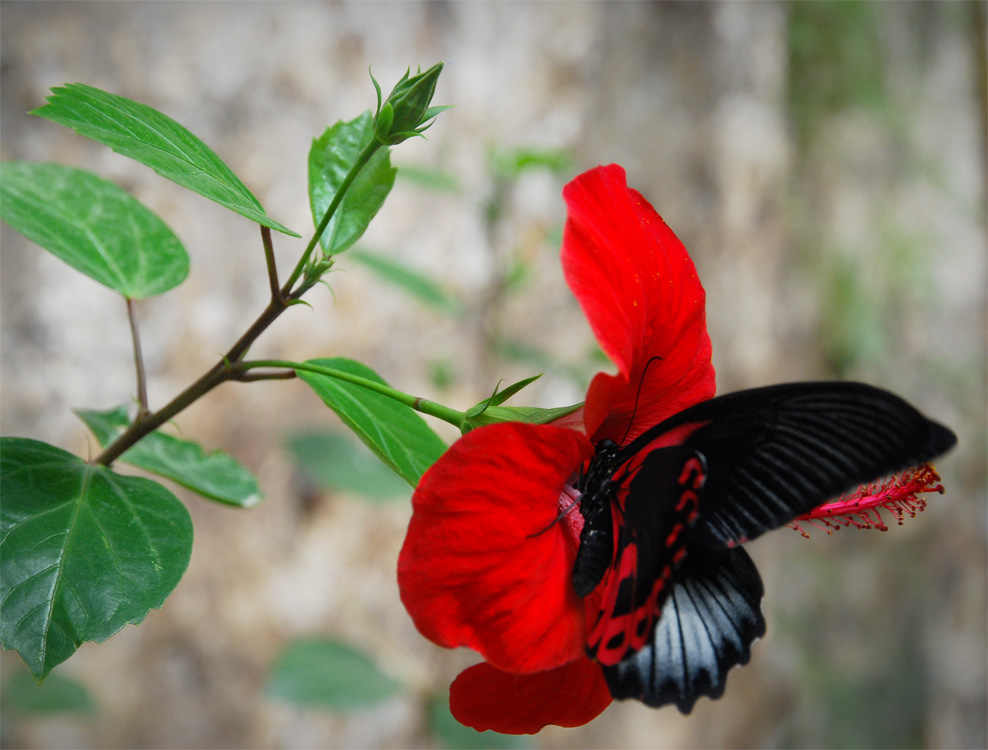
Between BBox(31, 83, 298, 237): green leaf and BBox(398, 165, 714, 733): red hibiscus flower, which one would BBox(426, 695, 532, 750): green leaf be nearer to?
BBox(398, 165, 714, 733): red hibiscus flower

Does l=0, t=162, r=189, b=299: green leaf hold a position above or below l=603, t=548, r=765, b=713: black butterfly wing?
above

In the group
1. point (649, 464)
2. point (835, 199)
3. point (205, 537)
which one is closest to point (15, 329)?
point (205, 537)

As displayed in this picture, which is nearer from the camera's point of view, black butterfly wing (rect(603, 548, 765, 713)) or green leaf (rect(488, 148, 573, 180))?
black butterfly wing (rect(603, 548, 765, 713))

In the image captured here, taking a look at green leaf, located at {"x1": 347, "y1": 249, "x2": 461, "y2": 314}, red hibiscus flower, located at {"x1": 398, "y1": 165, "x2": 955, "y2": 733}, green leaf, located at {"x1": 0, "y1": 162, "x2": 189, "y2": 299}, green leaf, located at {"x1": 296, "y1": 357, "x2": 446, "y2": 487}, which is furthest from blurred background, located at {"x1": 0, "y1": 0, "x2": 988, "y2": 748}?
red hibiscus flower, located at {"x1": 398, "y1": 165, "x2": 955, "y2": 733}

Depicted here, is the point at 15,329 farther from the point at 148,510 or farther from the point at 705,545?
the point at 705,545

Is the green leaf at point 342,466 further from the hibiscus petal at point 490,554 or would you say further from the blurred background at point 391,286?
the hibiscus petal at point 490,554

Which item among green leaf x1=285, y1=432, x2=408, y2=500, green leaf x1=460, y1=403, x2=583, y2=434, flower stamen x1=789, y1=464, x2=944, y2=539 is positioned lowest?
flower stamen x1=789, y1=464, x2=944, y2=539

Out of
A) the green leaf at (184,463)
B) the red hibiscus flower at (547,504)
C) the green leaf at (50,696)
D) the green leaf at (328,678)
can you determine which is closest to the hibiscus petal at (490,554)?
the red hibiscus flower at (547,504)
